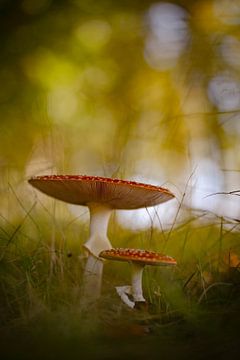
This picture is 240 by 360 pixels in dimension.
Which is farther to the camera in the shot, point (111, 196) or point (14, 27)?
Answer: point (14, 27)

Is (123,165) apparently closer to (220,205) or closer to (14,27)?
(220,205)

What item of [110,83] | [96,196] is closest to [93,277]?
[96,196]

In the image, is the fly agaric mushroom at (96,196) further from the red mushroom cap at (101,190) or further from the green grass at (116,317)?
the green grass at (116,317)

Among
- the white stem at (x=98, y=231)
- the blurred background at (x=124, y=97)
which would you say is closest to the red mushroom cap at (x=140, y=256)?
the white stem at (x=98, y=231)

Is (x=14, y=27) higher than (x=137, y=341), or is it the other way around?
(x=14, y=27)

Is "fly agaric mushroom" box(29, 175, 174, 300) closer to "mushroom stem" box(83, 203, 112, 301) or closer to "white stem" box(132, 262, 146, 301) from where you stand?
"mushroom stem" box(83, 203, 112, 301)

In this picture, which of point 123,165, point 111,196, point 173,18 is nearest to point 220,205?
point 123,165

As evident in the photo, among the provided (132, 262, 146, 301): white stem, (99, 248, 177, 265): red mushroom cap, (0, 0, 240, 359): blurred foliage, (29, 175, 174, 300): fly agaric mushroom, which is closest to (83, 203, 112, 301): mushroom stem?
(29, 175, 174, 300): fly agaric mushroom
